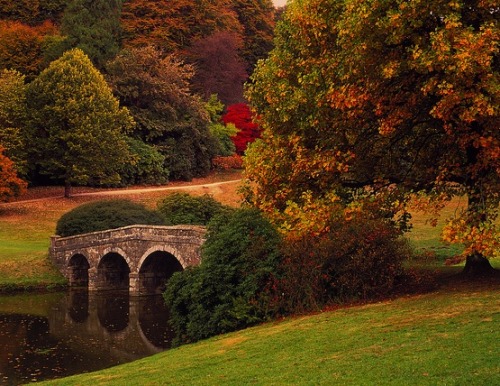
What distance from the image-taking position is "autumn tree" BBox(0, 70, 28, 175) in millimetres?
56312

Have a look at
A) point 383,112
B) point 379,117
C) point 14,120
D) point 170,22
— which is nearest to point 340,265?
point 379,117

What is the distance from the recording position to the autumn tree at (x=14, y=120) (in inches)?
2217

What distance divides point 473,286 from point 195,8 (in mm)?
68947

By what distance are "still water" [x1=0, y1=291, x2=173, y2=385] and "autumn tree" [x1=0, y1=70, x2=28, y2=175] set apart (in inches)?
679

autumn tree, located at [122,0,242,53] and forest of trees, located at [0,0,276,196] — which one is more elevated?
autumn tree, located at [122,0,242,53]

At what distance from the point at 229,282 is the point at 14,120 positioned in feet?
128

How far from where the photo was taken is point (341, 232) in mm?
21531

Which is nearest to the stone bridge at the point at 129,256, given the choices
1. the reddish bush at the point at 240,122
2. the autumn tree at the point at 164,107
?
the autumn tree at the point at 164,107

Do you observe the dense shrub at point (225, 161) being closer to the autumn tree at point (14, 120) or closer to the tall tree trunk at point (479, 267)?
the autumn tree at point (14, 120)

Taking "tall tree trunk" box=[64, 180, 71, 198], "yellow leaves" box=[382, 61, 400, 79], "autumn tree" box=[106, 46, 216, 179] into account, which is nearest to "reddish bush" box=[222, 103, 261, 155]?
"autumn tree" box=[106, 46, 216, 179]

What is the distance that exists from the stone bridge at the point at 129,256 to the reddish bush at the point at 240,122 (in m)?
31.6

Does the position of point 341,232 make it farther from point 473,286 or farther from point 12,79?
point 12,79

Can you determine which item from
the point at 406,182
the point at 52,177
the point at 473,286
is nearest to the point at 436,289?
the point at 473,286

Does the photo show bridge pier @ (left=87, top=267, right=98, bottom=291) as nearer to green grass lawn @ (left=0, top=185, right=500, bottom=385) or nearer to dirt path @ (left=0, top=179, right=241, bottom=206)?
dirt path @ (left=0, top=179, right=241, bottom=206)
